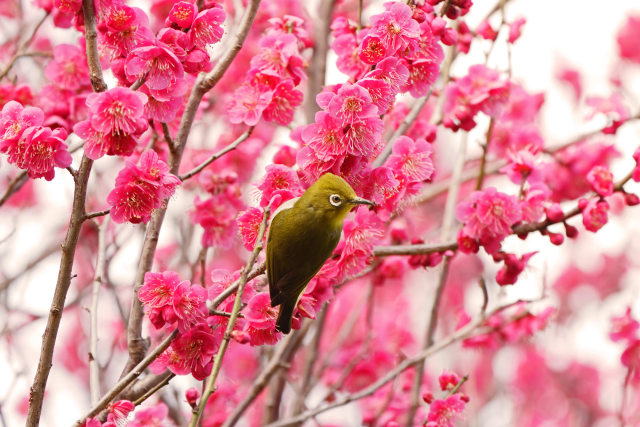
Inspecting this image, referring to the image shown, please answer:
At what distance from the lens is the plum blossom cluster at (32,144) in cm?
208

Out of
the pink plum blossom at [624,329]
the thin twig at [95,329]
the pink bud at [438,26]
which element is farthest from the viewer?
the pink plum blossom at [624,329]

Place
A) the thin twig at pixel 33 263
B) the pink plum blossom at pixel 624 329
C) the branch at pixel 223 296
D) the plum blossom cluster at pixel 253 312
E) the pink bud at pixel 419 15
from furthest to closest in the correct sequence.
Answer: the thin twig at pixel 33 263 < the pink plum blossom at pixel 624 329 < the pink bud at pixel 419 15 < the plum blossom cluster at pixel 253 312 < the branch at pixel 223 296

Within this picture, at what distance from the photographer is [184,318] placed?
2.14 meters

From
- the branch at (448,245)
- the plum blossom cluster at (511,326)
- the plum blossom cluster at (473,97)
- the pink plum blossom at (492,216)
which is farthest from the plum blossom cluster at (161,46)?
the plum blossom cluster at (511,326)

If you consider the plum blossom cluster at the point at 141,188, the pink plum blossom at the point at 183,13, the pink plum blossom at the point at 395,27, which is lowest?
the plum blossom cluster at the point at 141,188

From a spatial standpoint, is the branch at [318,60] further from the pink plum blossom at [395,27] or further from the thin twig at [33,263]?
the pink plum blossom at [395,27]

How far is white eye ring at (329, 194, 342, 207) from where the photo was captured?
2.06m

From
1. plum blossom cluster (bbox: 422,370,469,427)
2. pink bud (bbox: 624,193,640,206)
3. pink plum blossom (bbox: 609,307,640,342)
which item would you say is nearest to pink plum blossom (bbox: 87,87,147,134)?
plum blossom cluster (bbox: 422,370,469,427)

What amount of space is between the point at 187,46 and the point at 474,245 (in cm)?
133

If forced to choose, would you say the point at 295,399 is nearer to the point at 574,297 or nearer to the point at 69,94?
the point at 69,94

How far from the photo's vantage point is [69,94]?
9.93 ft

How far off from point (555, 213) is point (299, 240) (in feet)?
3.65

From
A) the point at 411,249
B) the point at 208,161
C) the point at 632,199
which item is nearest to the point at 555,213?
the point at 632,199

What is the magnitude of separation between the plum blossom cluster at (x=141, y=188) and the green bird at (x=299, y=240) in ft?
1.15
